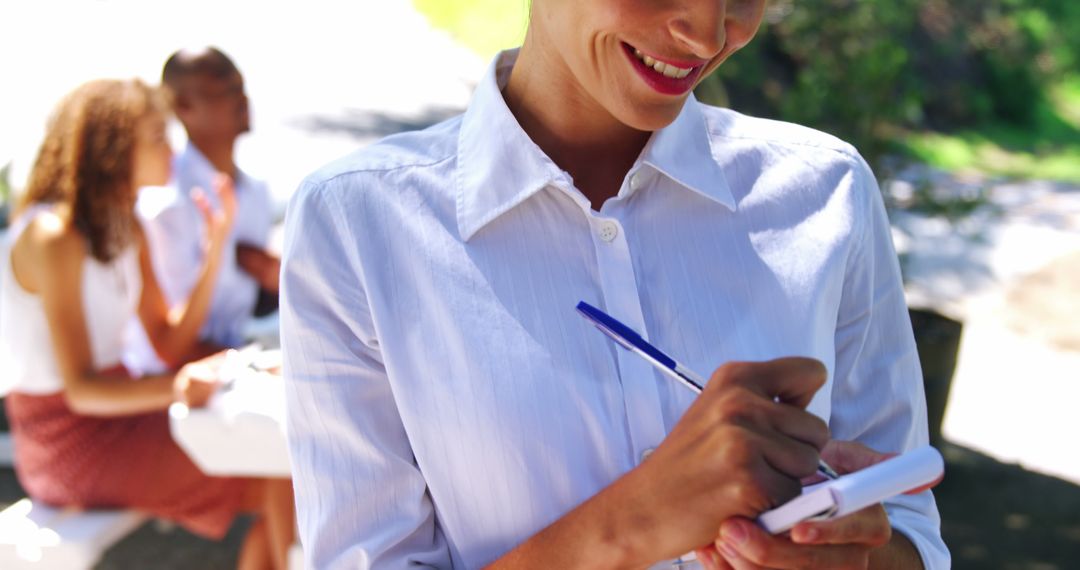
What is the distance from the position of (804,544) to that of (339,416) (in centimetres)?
54

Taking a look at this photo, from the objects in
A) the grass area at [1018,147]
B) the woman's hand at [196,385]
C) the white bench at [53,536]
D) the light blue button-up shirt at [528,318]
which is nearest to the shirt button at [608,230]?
the light blue button-up shirt at [528,318]

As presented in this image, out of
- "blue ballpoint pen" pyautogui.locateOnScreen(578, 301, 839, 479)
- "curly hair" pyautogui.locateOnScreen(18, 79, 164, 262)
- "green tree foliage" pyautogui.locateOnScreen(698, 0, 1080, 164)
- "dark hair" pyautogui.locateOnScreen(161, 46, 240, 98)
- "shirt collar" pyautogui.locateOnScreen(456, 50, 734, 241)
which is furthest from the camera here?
"green tree foliage" pyautogui.locateOnScreen(698, 0, 1080, 164)

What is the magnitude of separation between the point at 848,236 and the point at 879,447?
276 millimetres

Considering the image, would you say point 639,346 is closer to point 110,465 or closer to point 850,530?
point 850,530

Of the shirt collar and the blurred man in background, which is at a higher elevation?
the shirt collar

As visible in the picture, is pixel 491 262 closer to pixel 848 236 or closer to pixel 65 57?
pixel 848 236

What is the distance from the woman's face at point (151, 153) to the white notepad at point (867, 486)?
3.33 m

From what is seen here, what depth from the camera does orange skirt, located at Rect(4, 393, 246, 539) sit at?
3629 millimetres

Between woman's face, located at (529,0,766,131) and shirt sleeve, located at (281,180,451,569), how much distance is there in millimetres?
347

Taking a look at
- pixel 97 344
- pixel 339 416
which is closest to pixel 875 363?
pixel 339 416

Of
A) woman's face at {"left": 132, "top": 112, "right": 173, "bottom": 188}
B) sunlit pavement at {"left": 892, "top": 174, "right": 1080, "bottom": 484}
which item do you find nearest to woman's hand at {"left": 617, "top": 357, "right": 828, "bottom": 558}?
woman's face at {"left": 132, "top": 112, "right": 173, "bottom": 188}

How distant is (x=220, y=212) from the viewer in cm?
436

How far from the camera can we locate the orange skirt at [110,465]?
11.9 feet

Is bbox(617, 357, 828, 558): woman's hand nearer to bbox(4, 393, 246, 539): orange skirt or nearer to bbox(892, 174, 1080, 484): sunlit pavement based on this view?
bbox(4, 393, 246, 539): orange skirt
